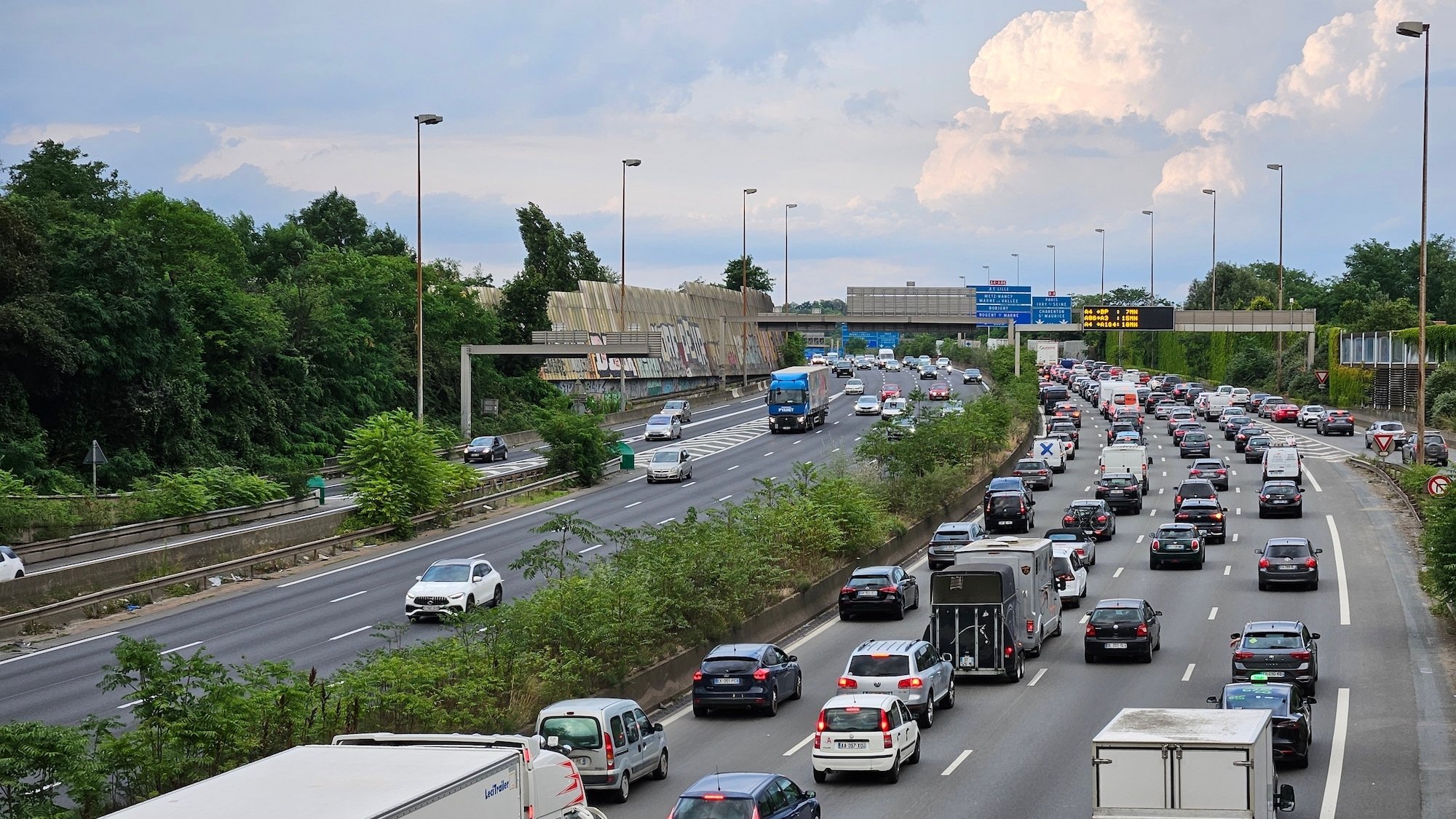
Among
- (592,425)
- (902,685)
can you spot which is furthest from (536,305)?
(902,685)

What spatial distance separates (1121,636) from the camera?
109 feet

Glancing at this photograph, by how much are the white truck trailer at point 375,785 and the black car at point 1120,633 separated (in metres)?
20.6

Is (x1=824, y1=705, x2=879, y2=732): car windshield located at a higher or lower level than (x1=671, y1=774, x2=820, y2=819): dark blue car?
lower

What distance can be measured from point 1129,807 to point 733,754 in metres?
10.4

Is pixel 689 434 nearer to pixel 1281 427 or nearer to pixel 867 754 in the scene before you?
pixel 1281 427

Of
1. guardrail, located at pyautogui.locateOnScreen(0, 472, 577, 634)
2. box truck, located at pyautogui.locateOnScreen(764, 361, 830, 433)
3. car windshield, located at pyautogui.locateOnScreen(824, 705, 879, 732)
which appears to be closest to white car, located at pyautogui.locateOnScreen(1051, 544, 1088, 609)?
car windshield, located at pyautogui.locateOnScreen(824, 705, 879, 732)

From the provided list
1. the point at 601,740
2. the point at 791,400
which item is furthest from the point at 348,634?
the point at 791,400

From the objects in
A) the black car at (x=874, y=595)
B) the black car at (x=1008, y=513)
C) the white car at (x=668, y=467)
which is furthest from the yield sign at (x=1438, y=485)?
the white car at (x=668, y=467)

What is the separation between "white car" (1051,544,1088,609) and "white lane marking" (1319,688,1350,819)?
35.9ft

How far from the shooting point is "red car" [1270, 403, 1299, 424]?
98438 millimetres

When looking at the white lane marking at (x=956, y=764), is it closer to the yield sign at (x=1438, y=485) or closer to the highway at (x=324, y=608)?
the highway at (x=324, y=608)

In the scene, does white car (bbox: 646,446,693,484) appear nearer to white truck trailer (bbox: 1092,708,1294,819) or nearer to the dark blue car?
the dark blue car

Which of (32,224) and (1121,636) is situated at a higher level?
(32,224)

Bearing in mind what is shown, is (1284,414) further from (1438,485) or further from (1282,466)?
(1438,485)
